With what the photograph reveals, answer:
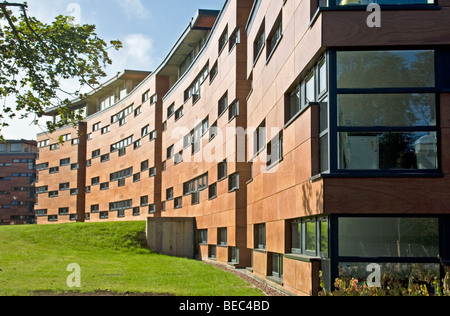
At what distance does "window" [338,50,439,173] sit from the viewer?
1252cm

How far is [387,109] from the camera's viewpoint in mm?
12734

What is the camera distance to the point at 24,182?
9706 cm

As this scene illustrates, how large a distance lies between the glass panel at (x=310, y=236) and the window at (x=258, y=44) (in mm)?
9448

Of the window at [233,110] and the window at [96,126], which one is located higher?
the window at [96,126]

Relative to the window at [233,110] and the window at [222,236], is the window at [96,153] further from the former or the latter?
the window at [233,110]

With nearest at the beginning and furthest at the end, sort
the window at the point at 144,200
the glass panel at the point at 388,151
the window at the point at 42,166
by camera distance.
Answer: the glass panel at the point at 388,151, the window at the point at 144,200, the window at the point at 42,166

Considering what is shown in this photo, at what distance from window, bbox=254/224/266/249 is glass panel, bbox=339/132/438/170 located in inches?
384

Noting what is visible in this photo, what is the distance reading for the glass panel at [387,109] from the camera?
12570 millimetres

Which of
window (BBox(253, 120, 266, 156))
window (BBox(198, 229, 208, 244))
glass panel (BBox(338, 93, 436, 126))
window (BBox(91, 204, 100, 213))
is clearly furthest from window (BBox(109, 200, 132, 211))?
glass panel (BBox(338, 93, 436, 126))

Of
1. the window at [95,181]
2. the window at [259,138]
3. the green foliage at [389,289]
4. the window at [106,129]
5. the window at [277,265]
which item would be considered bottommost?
the window at [277,265]

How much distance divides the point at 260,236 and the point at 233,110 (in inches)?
304

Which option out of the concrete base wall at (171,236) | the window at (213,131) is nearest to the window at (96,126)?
the concrete base wall at (171,236)

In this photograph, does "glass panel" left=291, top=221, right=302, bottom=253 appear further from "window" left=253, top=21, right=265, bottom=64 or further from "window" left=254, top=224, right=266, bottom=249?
"window" left=253, top=21, right=265, bottom=64
